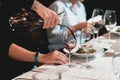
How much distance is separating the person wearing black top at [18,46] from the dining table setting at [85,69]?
90 millimetres

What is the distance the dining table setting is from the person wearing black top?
0.30 feet

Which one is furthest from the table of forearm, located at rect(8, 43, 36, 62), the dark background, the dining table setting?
the dark background

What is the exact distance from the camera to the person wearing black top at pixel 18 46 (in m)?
1.68

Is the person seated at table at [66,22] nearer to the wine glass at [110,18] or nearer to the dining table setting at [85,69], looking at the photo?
the wine glass at [110,18]

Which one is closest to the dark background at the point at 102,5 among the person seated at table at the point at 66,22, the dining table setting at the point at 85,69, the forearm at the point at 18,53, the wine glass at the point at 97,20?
the person seated at table at the point at 66,22

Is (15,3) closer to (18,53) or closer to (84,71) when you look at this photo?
(18,53)

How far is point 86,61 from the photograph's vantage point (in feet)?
5.49

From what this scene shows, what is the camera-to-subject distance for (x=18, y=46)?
72.4 inches

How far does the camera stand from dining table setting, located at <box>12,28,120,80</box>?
133 cm

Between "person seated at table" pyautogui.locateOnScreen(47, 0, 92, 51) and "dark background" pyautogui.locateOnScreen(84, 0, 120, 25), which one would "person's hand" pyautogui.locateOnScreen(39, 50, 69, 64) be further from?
"dark background" pyautogui.locateOnScreen(84, 0, 120, 25)

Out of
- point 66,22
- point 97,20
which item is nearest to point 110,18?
point 97,20

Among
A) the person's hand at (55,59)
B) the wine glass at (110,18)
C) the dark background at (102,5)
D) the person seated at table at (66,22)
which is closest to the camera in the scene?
the person's hand at (55,59)

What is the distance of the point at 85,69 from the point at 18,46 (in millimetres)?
503

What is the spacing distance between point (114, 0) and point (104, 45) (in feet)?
7.00
